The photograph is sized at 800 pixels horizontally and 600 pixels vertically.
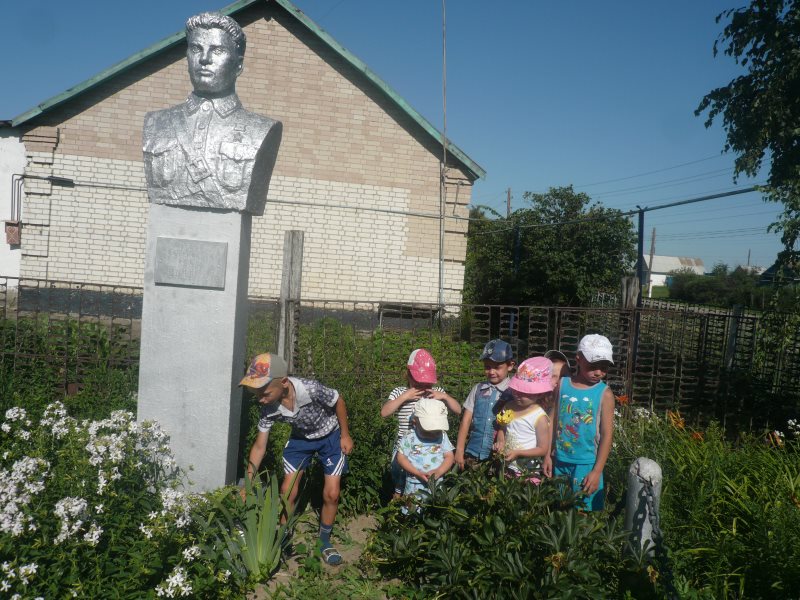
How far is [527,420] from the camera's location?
376 cm

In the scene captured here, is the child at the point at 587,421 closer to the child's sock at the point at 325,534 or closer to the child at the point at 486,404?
the child at the point at 486,404

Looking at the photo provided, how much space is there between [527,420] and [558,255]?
12537 millimetres

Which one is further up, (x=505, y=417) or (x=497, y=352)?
(x=497, y=352)

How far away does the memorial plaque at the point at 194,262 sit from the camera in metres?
4.01

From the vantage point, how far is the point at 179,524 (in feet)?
9.97

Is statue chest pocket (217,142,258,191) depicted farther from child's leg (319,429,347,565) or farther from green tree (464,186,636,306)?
green tree (464,186,636,306)

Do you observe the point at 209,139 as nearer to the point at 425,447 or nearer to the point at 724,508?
the point at 425,447

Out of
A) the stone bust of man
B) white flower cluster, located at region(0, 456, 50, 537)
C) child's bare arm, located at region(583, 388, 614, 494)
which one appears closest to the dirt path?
white flower cluster, located at region(0, 456, 50, 537)

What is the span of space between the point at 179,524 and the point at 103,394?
3095mm

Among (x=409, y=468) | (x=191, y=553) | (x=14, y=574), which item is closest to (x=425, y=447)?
(x=409, y=468)

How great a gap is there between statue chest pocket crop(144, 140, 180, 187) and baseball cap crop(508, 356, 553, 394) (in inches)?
95.4

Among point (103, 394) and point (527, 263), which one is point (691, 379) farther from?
point (527, 263)

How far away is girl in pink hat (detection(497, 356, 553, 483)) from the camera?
3.70m

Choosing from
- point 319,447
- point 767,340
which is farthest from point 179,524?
point 767,340
